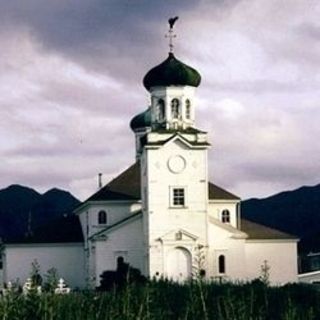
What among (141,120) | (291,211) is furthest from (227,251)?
(291,211)

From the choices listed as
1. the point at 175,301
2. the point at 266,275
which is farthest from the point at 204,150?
the point at 266,275

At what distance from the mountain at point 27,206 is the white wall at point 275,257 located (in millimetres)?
89701

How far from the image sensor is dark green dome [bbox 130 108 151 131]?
Answer: 84000 millimetres

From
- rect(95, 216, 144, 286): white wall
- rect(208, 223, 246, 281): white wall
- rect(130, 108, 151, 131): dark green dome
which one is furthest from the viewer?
rect(130, 108, 151, 131): dark green dome

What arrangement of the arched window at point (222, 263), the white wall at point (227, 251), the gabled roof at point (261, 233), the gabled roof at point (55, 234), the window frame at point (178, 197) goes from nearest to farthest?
1. the window frame at point (178, 197)
2. the white wall at point (227, 251)
3. the arched window at point (222, 263)
4. the gabled roof at point (261, 233)
5. the gabled roof at point (55, 234)

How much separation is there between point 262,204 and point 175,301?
400 ft

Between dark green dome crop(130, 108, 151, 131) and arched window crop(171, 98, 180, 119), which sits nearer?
arched window crop(171, 98, 180, 119)

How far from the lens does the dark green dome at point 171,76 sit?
230ft

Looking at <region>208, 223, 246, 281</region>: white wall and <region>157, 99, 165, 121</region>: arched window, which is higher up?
<region>157, 99, 165, 121</region>: arched window

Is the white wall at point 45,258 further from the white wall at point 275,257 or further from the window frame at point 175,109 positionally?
the window frame at point 175,109

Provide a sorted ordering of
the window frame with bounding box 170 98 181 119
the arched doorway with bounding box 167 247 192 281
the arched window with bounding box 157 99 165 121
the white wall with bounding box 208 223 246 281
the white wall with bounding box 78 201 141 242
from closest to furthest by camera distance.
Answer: the arched doorway with bounding box 167 247 192 281 < the white wall with bounding box 208 223 246 281 < the window frame with bounding box 170 98 181 119 < the arched window with bounding box 157 99 165 121 < the white wall with bounding box 78 201 141 242

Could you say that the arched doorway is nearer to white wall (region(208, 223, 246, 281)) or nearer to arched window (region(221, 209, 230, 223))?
white wall (region(208, 223, 246, 281))

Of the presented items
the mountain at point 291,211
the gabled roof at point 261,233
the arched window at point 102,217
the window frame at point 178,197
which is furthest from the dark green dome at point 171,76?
the mountain at point 291,211

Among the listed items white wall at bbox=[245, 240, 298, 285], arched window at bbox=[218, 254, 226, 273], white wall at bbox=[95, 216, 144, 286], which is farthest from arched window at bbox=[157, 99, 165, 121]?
white wall at bbox=[245, 240, 298, 285]
